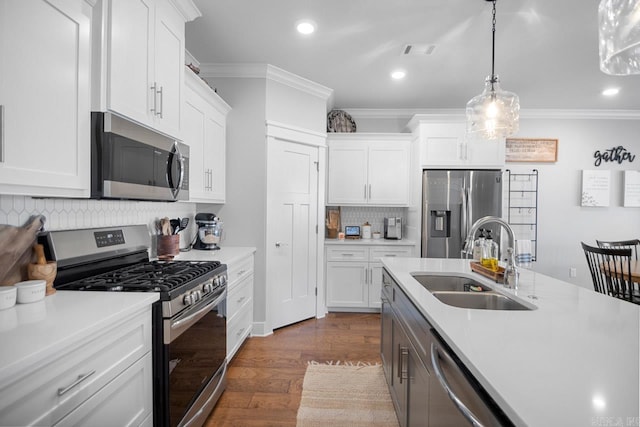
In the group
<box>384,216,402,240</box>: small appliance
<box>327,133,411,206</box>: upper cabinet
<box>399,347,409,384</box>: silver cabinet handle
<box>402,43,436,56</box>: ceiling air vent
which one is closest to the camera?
<box>399,347,409,384</box>: silver cabinet handle

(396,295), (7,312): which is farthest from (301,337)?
(7,312)

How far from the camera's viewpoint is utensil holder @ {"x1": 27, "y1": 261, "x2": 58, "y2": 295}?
1312mm

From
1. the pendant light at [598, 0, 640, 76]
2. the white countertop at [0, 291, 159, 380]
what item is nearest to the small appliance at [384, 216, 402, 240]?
the pendant light at [598, 0, 640, 76]

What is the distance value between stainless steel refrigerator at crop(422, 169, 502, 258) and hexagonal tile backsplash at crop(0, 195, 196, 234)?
2.90 meters

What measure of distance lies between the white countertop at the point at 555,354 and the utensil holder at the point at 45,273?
1.57 m

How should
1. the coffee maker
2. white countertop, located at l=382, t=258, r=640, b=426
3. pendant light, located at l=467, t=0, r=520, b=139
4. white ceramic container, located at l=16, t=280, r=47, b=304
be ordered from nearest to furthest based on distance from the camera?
white countertop, located at l=382, t=258, r=640, b=426 → white ceramic container, located at l=16, t=280, r=47, b=304 → pendant light, located at l=467, t=0, r=520, b=139 → the coffee maker

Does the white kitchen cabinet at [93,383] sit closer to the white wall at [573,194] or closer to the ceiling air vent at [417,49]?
the ceiling air vent at [417,49]

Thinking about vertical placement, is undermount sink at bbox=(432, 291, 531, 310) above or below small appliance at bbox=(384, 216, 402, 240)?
below

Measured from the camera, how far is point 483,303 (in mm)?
1638

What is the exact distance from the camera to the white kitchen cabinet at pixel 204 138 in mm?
2369

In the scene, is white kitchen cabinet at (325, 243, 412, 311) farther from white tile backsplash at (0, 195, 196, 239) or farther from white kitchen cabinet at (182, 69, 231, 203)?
white tile backsplash at (0, 195, 196, 239)

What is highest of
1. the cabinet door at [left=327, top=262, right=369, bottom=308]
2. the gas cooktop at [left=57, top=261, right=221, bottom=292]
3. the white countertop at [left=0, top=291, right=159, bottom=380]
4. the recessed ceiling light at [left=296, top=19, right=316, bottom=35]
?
the recessed ceiling light at [left=296, top=19, right=316, bottom=35]

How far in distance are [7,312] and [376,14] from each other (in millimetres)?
2631

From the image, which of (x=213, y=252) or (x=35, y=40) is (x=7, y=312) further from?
(x=213, y=252)
